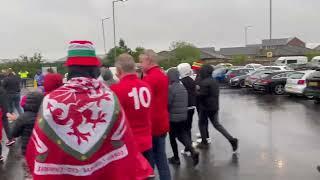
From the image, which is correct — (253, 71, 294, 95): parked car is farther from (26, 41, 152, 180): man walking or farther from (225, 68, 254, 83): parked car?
(26, 41, 152, 180): man walking

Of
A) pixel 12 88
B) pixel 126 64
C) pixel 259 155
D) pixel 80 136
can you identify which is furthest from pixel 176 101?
pixel 12 88

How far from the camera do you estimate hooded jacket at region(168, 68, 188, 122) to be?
773 cm

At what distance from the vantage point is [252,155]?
8.98m

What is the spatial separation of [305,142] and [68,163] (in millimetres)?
8339

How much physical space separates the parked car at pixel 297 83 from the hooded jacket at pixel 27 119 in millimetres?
17173

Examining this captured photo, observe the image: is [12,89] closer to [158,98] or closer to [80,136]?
[158,98]

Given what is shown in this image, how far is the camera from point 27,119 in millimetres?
5520

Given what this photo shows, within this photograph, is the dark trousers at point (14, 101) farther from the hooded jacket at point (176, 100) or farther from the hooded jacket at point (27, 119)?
the hooded jacket at point (27, 119)

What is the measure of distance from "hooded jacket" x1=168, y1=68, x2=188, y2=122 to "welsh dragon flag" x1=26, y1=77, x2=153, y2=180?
15.8ft

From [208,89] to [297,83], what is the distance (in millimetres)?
13469

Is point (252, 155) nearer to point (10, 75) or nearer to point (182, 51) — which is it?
point (10, 75)

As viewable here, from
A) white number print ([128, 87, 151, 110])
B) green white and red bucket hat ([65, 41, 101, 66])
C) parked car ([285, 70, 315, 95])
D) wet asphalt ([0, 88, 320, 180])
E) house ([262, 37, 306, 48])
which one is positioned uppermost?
house ([262, 37, 306, 48])

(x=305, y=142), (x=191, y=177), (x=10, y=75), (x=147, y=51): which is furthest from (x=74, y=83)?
(x=10, y=75)

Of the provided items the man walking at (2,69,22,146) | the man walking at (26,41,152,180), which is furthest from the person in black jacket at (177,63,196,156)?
the man walking at (2,69,22,146)
